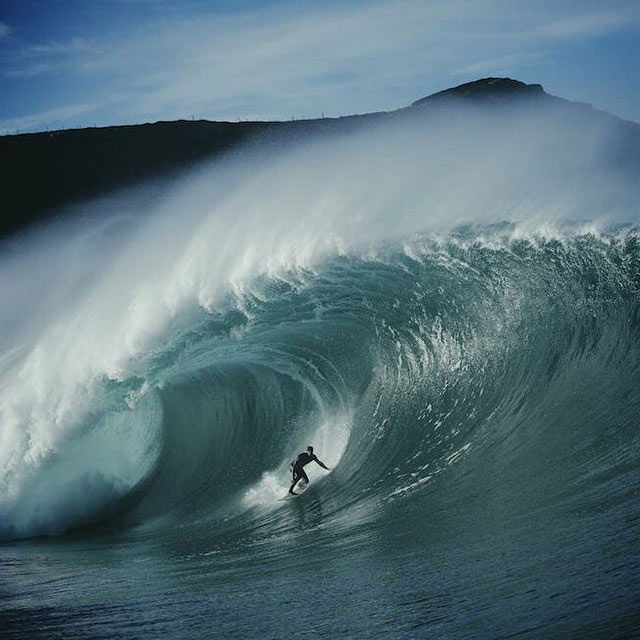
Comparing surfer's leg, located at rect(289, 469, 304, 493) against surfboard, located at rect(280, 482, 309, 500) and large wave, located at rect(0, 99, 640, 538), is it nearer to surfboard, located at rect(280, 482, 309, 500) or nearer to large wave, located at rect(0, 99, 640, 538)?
surfboard, located at rect(280, 482, 309, 500)

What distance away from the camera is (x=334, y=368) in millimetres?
12133

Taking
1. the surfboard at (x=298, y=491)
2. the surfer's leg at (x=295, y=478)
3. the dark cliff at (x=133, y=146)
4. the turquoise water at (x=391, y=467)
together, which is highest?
the dark cliff at (x=133, y=146)

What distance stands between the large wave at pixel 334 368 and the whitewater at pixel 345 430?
4cm

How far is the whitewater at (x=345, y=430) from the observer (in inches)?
196

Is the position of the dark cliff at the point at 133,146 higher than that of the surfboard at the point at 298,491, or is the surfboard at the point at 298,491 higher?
the dark cliff at the point at 133,146

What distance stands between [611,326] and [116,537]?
671cm

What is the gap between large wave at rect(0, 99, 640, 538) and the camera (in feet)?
29.7

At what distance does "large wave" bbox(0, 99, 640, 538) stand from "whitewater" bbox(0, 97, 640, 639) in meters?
0.04

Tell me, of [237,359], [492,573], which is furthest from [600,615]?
[237,359]

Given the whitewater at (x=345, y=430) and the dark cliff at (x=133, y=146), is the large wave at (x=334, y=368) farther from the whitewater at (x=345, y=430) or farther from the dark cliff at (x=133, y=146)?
the dark cliff at (x=133, y=146)

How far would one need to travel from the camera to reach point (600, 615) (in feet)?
12.4

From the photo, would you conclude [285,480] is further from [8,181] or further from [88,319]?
[8,181]

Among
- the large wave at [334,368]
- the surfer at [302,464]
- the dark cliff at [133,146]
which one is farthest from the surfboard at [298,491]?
the dark cliff at [133,146]

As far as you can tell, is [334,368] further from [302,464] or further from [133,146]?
[133,146]
